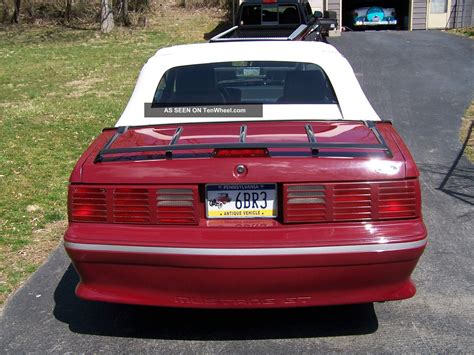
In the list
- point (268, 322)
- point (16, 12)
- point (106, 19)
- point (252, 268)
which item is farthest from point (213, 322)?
point (16, 12)

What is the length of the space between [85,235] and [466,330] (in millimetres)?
2338

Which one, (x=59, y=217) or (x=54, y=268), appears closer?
(x=54, y=268)

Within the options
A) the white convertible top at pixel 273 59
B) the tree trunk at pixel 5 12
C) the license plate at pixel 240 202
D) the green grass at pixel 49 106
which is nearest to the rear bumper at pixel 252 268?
the license plate at pixel 240 202

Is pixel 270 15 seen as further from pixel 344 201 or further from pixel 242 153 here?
pixel 344 201

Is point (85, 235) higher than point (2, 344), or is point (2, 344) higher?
point (85, 235)

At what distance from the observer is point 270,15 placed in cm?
1562

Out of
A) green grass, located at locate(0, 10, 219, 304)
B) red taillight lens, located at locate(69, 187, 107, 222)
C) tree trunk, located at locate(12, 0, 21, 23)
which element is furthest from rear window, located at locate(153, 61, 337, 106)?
tree trunk, located at locate(12, 0, 21, 23)

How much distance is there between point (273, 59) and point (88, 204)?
199cm

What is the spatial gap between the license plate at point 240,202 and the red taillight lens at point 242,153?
17cm

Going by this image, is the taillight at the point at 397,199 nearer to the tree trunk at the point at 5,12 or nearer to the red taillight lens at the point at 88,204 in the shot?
the red taillight lens at the point at 88,204

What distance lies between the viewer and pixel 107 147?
11.8ft

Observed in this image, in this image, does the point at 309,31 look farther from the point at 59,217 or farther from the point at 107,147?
the point at 107,147

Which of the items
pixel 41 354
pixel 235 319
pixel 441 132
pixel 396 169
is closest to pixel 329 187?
pixel 396 169

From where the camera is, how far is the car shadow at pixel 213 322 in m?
3.71
